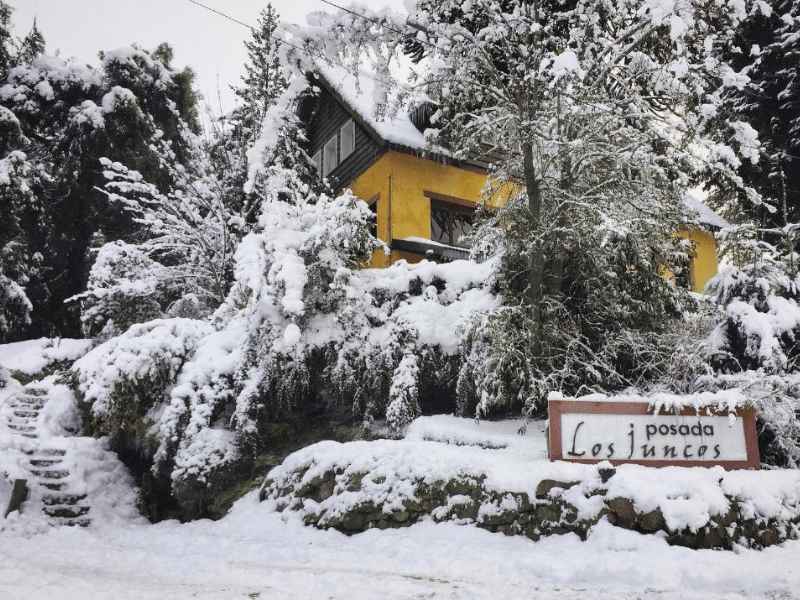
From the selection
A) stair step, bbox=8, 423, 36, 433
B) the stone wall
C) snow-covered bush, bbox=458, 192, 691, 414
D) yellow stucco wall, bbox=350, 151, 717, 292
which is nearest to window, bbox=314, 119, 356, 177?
yellow stucco wall, bbox=350, 151, 717, 292

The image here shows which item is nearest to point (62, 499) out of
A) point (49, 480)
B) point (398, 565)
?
point (49, 480)

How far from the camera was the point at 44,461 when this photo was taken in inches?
361

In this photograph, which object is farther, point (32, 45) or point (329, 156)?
point (32, 45)

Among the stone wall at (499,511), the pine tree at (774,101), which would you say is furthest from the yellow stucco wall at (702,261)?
the stone wall at (499,511)

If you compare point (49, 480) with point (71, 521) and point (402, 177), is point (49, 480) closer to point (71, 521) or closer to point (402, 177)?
point (71, 521)

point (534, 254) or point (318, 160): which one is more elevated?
point (318, 160)

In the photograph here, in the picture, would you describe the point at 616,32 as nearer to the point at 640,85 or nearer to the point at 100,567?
the point at 640,85

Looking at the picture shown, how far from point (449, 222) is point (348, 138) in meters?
3.55

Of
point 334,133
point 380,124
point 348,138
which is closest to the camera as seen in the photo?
point 380,124

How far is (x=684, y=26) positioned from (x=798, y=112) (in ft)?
26.7

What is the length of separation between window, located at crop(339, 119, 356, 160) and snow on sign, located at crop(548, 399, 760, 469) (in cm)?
1115

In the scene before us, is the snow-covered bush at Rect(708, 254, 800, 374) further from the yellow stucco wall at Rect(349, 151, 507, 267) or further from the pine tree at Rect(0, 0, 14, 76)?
Answer: the pine tree at Rect(0, 0, 14, 76)

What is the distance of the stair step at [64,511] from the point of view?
26.2ft

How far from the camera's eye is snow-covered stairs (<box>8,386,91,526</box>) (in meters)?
8.01
